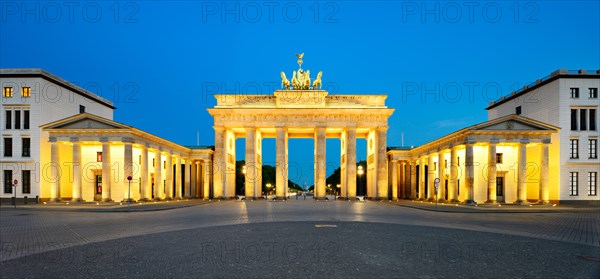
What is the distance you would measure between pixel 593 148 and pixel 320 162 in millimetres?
36843

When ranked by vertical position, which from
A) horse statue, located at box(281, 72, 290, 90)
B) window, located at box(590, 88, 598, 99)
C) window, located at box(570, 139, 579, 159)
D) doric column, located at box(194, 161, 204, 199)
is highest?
horse statue, located at box(281, 72, 290, 90)

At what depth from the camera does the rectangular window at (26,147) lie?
163 ft

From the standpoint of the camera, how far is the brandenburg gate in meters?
61.3

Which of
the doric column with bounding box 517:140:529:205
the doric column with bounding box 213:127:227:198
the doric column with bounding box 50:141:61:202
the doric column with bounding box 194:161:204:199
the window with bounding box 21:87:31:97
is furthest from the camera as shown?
the doric column with bounding box 194:161:204:199

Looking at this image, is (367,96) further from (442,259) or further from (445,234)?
(442,259)

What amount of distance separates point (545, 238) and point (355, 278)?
1122 centimetres

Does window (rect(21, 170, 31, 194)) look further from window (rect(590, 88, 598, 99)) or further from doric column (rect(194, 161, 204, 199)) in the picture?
window (rect(590, 88, 598, 99))

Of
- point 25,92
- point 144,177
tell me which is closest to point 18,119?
point 25,92

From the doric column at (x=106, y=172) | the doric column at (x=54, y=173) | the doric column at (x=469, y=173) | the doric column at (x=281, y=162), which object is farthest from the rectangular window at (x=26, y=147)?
the doric column at (x=469, y=173)

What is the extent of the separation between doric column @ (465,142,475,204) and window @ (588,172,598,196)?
52.8 feet

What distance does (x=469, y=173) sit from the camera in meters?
46.2

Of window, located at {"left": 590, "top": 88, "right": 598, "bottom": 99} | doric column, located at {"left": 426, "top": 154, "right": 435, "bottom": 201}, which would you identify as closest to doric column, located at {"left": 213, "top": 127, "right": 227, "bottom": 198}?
doric column, located at {"left": 426, "top": 154, "right": 435, "bottom": 201}

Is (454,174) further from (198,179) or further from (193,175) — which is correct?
(198,179)

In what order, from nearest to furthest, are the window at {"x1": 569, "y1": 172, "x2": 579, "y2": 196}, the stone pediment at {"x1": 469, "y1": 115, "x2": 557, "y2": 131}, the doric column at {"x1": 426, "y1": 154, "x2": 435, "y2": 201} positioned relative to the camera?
the stone pediment at {"x1": 469, "y1": 115, "x2": 557, "y2": 131}, the window at {"x1": 569, "y1": 172, "x2": 579, "y2": 196}, the doric column at {"x1": 426, "y1": 154, "x2": 435, "y2": 201}
